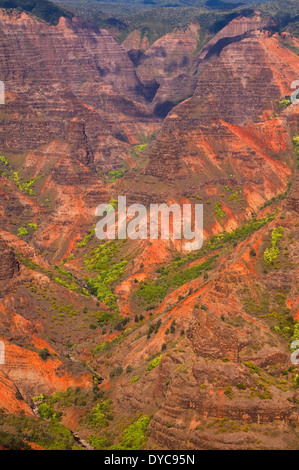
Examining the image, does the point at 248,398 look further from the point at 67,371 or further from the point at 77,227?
the point at 77,227

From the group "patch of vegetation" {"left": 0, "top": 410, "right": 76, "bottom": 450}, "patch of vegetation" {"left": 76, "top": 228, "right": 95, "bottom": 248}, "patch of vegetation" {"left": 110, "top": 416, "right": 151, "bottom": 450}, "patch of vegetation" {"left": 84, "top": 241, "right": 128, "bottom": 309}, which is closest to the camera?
"patch of vegetation" {"left": 110, "top": 416, "right": 151, "bottom": 450}

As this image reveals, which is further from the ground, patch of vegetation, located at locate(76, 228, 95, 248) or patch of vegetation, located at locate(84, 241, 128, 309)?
patch of vegetation, located at locate(76, 228, 95, 248)

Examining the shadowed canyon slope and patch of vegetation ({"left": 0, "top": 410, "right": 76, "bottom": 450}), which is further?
patch of vegetation ({"left": 0, "top": 410, "right": 76, "bottom": 450})

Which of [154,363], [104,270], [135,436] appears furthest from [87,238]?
[135,436]

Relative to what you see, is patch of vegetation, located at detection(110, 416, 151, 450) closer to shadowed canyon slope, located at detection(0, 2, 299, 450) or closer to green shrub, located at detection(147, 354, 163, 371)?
shadowed canyon slope, located at detection(0, 2, 299, 450)

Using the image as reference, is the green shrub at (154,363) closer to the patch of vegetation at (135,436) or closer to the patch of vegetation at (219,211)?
the patch of vegetation at (135,436)

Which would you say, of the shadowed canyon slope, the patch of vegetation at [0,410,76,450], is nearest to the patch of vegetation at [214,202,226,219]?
the shadowed canyon slope

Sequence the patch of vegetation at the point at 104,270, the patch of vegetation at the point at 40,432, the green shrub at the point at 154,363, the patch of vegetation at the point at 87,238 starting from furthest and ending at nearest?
the patch of vegetation at the point at 87,238 < the patch of vegetation at the point at 104,270 < the green shrub at the point at 154,363 < the patch of vegetation at the point at 40,432

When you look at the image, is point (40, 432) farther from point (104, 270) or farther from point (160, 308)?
point (104, 270)

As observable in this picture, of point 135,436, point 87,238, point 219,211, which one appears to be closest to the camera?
point 135,436

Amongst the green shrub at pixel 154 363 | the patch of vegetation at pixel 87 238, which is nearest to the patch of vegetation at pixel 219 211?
the patch of vegetation at pixel 87 238

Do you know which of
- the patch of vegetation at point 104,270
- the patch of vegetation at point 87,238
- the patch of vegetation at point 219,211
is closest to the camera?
the patch of vegetation at point 104,270
